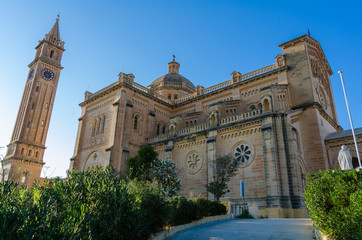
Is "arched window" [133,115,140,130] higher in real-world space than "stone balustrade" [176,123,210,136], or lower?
higher

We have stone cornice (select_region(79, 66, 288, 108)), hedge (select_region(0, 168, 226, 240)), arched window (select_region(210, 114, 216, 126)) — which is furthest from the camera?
stone cornice (select_region(79, 66, 288, 108))

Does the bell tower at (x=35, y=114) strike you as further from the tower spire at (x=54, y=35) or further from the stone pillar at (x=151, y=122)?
the stone pillar at (x=151, y=122)

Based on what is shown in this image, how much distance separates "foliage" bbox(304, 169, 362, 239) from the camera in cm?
613

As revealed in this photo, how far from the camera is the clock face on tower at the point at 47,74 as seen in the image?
46.2 m

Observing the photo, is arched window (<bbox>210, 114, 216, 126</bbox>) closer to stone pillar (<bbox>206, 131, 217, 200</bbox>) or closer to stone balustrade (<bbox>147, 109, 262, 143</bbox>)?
stone balustrade (<bbox>147, 109, 262, 143</bbox>)

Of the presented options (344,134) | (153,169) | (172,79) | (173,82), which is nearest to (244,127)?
(153,169)

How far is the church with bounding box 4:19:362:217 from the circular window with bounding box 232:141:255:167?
0.27ft

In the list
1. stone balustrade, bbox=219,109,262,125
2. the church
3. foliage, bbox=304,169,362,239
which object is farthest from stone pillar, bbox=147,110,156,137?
foliage, bbox=304,169,362,239

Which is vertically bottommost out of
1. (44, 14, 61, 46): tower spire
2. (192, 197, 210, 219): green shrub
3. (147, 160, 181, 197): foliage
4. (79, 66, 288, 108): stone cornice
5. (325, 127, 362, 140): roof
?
(192, 197, 210, 219): green shrub

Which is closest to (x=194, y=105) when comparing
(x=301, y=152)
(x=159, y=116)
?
(x=159, y=116)

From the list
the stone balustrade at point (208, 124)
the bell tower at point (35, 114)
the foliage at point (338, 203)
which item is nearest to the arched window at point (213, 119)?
the stone balustrade at point (208, 124)

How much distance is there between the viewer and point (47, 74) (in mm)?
46969

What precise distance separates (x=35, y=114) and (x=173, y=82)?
2394 cm

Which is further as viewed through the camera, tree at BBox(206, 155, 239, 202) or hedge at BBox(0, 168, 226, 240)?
tree at BBox(206, 155, 239, 202)
